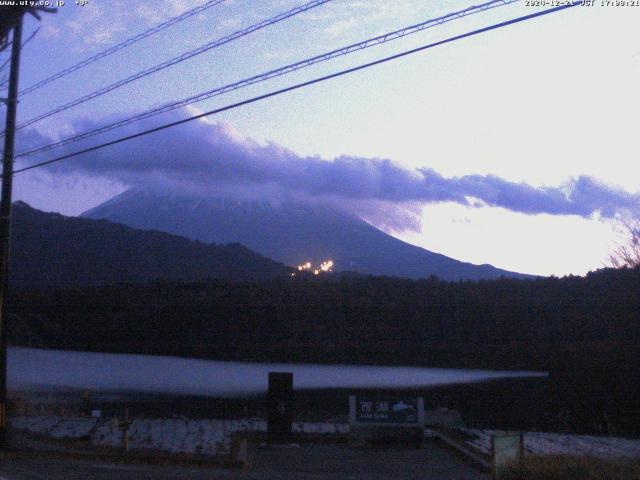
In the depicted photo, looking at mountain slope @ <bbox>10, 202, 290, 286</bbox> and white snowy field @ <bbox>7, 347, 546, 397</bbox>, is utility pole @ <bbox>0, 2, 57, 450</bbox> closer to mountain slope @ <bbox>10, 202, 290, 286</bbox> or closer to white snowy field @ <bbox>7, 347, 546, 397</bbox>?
white snowy field @ <bbox>7, 347, 546, 397</bbox>

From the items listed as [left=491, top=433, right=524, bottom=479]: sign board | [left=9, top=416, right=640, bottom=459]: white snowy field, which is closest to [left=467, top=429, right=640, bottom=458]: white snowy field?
[left=9, top=416, right=640, bottom=459]: white snowy field

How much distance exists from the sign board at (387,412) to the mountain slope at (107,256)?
206ft

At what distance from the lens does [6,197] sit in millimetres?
18562

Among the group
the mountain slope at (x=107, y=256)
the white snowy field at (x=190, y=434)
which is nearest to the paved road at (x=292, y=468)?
the white snowy field at (x=190, y=434)

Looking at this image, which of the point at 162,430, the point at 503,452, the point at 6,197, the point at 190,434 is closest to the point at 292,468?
the point at 503,452

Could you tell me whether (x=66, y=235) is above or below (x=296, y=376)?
above

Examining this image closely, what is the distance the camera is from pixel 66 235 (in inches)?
3632

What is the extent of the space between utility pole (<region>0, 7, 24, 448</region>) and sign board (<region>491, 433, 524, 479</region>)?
1177 centimetres

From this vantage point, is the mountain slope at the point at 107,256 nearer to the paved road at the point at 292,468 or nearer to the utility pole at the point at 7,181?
the utility pole at the point at 7,181

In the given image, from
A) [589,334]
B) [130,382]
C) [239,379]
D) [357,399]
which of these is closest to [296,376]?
[239,379]

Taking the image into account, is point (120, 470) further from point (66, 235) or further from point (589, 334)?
point (66, 235)

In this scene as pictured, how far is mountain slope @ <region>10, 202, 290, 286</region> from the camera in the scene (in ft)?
271

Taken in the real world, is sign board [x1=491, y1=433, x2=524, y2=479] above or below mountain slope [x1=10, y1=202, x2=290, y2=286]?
below

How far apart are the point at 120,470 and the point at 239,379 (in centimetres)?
3177
